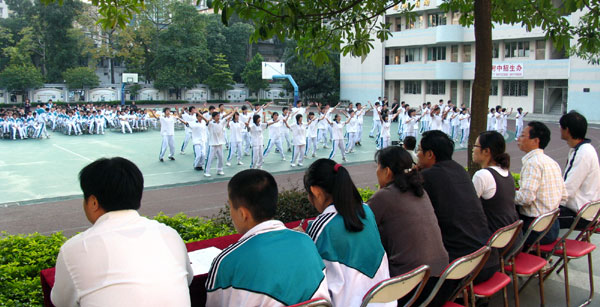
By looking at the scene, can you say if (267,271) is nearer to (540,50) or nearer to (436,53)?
(540,50)

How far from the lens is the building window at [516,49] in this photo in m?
34.8

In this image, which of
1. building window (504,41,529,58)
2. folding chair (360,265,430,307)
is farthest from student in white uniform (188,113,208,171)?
building window (504,41,529,58)

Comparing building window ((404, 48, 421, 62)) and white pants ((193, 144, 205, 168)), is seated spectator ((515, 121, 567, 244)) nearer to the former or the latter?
white pants ((193, 144, 205, 168))

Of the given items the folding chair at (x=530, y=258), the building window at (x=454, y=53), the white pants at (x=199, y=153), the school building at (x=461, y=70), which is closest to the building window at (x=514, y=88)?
the school building at (x=461, y=70)

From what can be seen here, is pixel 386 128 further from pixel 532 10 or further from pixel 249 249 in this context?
pixel 249 249

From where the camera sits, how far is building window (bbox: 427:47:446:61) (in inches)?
1554

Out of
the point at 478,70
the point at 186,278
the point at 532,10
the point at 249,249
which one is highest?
the point at 532,10

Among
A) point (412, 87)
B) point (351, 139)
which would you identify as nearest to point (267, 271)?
point (351, 139)

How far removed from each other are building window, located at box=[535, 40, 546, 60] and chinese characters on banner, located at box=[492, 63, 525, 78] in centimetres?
125

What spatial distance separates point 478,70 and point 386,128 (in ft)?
36.2

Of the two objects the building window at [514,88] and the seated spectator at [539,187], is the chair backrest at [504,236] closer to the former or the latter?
the seated spectator at [539,187]

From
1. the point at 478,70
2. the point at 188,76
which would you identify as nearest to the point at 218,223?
the point at 478,70

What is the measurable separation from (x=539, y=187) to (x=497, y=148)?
716 mm

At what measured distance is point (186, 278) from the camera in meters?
2.30
